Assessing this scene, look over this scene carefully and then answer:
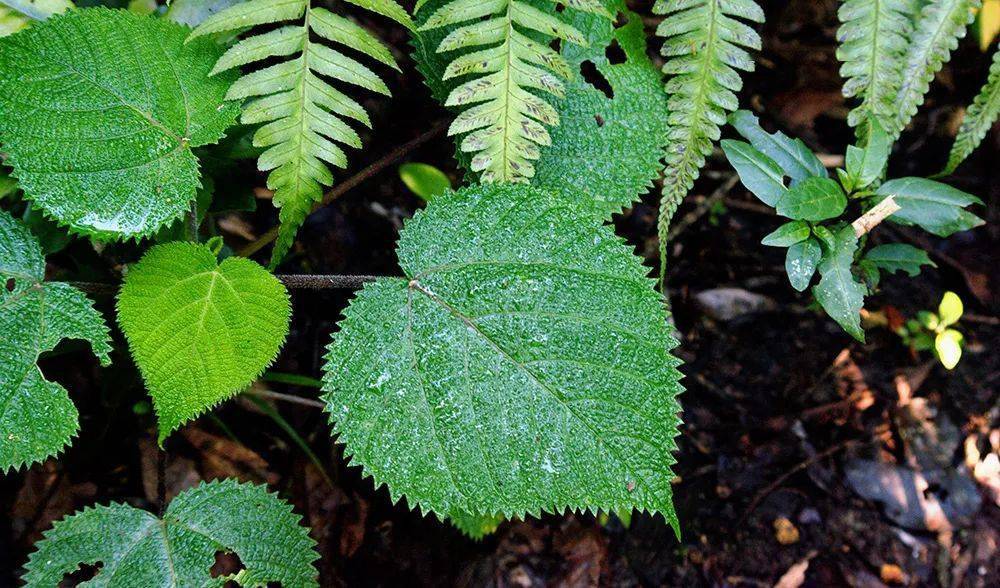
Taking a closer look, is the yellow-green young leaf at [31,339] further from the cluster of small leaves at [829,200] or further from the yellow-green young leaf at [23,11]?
the cluster of small leaves at [829,200]

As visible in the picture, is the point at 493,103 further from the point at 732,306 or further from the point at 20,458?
the point at 732,306

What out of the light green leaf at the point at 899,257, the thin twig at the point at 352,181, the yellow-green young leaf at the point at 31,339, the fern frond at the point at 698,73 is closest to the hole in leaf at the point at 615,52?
the fern frond at the point at 698,73

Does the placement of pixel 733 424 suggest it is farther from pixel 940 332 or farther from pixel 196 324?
pixel 196 324

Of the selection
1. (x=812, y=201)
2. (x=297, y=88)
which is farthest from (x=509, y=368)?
(x=812, y=201)

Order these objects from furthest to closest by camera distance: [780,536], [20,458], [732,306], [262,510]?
[732,306]
[780,536]
[262,510]
[20,458]

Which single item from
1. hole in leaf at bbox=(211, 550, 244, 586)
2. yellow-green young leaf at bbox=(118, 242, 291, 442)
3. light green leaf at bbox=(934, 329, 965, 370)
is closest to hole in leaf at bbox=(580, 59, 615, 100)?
yellow-green young leaf at bbox=(118, 242, 291, 442)

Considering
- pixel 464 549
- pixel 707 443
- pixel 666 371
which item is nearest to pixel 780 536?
pixel 707 443
